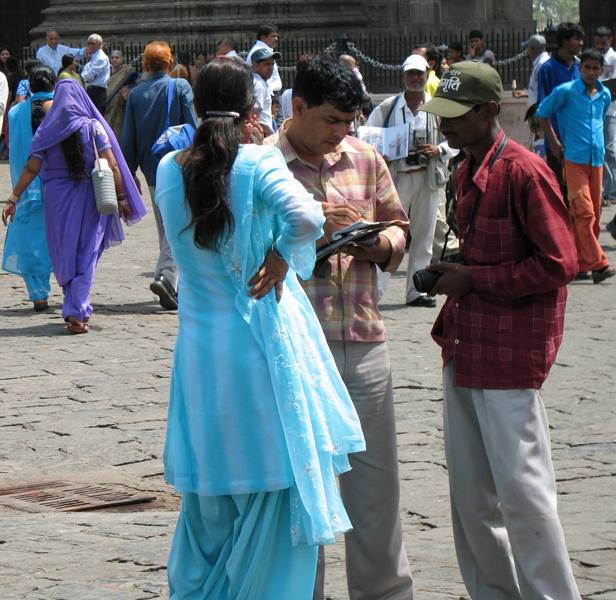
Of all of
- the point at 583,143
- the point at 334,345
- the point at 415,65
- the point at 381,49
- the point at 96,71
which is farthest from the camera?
the point at 381,49

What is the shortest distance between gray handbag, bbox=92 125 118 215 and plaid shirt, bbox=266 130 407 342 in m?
5.40

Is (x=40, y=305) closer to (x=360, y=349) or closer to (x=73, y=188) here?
(x=73, y=188)

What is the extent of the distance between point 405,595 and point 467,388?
75 cm

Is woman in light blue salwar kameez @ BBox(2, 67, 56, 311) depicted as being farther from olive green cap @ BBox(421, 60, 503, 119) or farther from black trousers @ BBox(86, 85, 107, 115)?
black trousers @ BBox(86, 85, 107, 115)

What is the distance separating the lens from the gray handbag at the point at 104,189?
10.1m

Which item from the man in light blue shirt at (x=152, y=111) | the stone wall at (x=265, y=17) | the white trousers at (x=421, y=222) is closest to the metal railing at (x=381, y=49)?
the stone wall at (x=265, y=17)

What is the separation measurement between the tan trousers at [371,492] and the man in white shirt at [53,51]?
22498mm

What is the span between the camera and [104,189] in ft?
33.3

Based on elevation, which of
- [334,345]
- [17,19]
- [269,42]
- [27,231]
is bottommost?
[27,231]

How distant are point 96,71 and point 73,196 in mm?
13778

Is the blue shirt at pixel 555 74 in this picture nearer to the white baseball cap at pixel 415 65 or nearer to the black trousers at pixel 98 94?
the white baseball cap at pixel 415 65

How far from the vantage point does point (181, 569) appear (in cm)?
432

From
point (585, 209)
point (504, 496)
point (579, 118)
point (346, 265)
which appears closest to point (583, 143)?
point (579, 118)

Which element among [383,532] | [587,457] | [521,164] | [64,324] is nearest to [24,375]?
[64,324]
